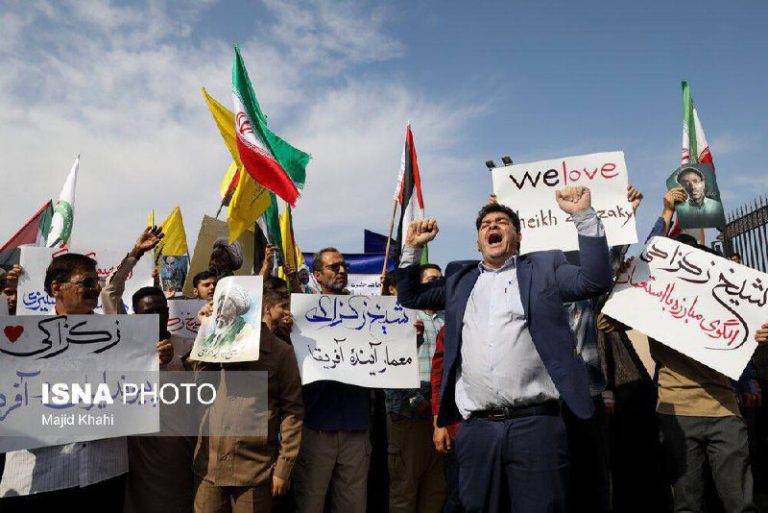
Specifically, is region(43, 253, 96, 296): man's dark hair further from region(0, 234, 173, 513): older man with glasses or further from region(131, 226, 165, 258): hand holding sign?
region(131, 226, 165, 258): hand holding sign

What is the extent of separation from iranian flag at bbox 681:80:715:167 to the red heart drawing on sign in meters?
5.92

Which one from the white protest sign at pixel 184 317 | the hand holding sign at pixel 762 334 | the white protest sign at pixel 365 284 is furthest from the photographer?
the white protest sign at pixel 365 284

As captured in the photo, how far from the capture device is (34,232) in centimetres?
782

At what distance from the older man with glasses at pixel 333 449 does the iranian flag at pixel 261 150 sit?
7.42 ft

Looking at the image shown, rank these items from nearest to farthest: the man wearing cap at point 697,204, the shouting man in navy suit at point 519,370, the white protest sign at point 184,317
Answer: the shouting man in navy suit at point 519,370
the man wearing cap at point 697,204
the white protest sign at point 184,317

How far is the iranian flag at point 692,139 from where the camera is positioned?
6035 millimetres

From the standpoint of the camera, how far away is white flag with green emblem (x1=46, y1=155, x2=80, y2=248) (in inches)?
276

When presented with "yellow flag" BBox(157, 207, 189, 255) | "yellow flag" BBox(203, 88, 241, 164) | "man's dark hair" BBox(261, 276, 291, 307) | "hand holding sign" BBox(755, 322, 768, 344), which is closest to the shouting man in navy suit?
"hand holding sign" BBox(755, 322, 768, 344)

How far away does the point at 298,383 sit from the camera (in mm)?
3613

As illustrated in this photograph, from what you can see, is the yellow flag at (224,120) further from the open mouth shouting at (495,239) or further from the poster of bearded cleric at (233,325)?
the open mouth shouting at (495,239)

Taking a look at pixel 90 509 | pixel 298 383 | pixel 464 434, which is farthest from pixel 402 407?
pixel 90 509

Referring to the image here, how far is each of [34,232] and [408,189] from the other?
5356mm

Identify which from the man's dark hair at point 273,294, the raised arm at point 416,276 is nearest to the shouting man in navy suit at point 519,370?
the raised arm at point 416,276

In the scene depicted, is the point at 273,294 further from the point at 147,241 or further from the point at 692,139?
the point at 692,139
